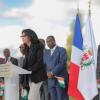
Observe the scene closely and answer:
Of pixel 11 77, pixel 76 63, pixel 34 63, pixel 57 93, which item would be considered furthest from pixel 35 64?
pixel 57 93

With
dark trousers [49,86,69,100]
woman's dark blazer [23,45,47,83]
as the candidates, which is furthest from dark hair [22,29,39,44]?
dark trousers [49,86,69,100]

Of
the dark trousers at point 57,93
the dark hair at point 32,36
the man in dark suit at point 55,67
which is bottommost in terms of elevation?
the dark trousers at point 57,93

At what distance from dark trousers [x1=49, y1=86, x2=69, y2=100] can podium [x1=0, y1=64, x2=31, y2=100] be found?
2126 millimetres

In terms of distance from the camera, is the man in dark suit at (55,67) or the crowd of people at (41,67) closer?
the crowd of people at (41,67)

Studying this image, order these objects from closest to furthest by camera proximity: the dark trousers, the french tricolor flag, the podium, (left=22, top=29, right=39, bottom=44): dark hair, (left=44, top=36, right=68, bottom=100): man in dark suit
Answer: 1. the podium
2. (left=22, top=29, right=39, bottom=44): dark hair
3. the french tricolor flag
4. (left=44, top=36, right=68, bottom=100): man in dark suit
5. the dark trousers

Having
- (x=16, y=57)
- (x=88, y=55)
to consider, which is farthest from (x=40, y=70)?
(x=16, y=57)

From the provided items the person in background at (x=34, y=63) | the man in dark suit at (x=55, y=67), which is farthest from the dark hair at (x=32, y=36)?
the man in dark suit at (x=55, y=67)

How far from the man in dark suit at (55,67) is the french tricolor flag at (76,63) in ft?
0.96

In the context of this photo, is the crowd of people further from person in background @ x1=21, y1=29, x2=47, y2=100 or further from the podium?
the podium

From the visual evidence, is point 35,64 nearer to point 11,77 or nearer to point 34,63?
point 34,63

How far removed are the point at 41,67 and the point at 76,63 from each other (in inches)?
56.6

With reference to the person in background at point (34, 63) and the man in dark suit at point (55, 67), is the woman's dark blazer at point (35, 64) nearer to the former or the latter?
the person in background at point (34, 63)

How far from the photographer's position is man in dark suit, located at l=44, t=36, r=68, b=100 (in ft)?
25.3

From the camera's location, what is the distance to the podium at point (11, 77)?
218 inches
